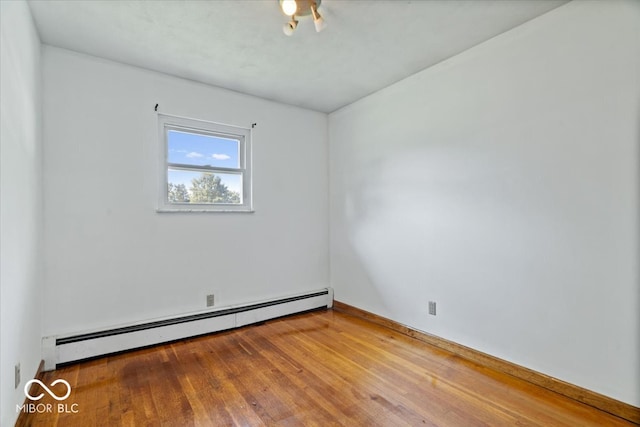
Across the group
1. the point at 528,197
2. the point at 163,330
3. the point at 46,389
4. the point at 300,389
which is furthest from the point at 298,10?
the point at 46,389

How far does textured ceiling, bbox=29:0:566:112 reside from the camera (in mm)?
1980

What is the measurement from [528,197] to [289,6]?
2063 mm

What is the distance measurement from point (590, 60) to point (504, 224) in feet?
3.78

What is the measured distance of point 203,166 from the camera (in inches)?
123

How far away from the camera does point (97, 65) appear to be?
8.41ft

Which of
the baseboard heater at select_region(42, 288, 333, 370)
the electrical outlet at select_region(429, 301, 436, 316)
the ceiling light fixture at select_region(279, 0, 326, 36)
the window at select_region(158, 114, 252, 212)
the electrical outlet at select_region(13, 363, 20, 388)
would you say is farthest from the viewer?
the window at select_region(158, 114, 252, 212)

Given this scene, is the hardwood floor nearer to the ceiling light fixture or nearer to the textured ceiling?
the ceiling light fixture

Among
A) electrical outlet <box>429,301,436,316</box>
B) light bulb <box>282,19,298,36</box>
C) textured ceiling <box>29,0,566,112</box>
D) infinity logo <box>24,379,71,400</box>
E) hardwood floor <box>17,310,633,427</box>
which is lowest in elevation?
hardwood floor <box>17,310,633,427</box>

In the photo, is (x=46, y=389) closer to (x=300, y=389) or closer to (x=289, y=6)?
(x=300, y=389)

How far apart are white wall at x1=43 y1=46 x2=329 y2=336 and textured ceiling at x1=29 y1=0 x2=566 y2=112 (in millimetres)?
268

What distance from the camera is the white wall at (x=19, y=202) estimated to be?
1.45 metres

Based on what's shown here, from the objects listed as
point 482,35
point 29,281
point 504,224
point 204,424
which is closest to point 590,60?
point 482,35

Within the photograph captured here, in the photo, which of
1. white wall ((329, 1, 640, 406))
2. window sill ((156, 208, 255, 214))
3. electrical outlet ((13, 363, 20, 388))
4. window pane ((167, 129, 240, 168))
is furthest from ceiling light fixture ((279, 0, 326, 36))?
electrical outlet ((13, 363, 20, 388))

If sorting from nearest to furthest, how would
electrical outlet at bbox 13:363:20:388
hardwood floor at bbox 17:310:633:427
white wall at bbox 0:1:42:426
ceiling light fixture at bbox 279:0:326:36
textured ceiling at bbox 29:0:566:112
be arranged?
white wall at bbox 0:1:42:426 < electrical outlet at bbox 13:363:20:388 < hardwood floor at bbox 17:310:633:427 < ceiling light fixture at bbox 279:0:326:36 < textured ceiling at bbox 29:0:566:112
